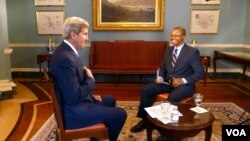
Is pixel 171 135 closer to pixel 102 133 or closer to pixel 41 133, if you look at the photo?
Result: pixel 102 133

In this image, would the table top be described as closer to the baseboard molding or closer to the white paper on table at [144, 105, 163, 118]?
the white paper on table at [144, 105, 163, 118]

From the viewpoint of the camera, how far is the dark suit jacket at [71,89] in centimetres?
214

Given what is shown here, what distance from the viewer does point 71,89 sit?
215 centimetres

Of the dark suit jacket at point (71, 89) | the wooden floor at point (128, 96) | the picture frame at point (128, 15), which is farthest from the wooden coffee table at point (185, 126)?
the picture frame at point (128, 15)

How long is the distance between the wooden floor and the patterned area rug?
24 cm

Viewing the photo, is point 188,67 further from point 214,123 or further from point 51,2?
point 51,2

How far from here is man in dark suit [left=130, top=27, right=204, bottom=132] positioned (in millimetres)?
3301

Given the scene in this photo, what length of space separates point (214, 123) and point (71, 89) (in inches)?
94.0

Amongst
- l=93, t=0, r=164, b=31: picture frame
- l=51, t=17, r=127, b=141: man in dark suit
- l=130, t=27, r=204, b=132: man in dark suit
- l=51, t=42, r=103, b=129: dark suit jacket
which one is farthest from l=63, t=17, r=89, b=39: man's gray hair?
l=93, t=0, r=164, b=31: picture frame

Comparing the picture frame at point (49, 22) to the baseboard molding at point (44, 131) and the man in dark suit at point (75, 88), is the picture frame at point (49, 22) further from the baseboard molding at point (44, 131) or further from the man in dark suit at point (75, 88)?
the man in dark suit at point (75, 88)

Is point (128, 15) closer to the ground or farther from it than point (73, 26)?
farther from it

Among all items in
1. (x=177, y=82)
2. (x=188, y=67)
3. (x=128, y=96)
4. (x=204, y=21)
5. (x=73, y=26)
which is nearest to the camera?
(x=73, y=26)

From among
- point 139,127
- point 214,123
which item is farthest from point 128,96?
point 214,123

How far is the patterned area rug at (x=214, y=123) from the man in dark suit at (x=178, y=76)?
16 centimetres
